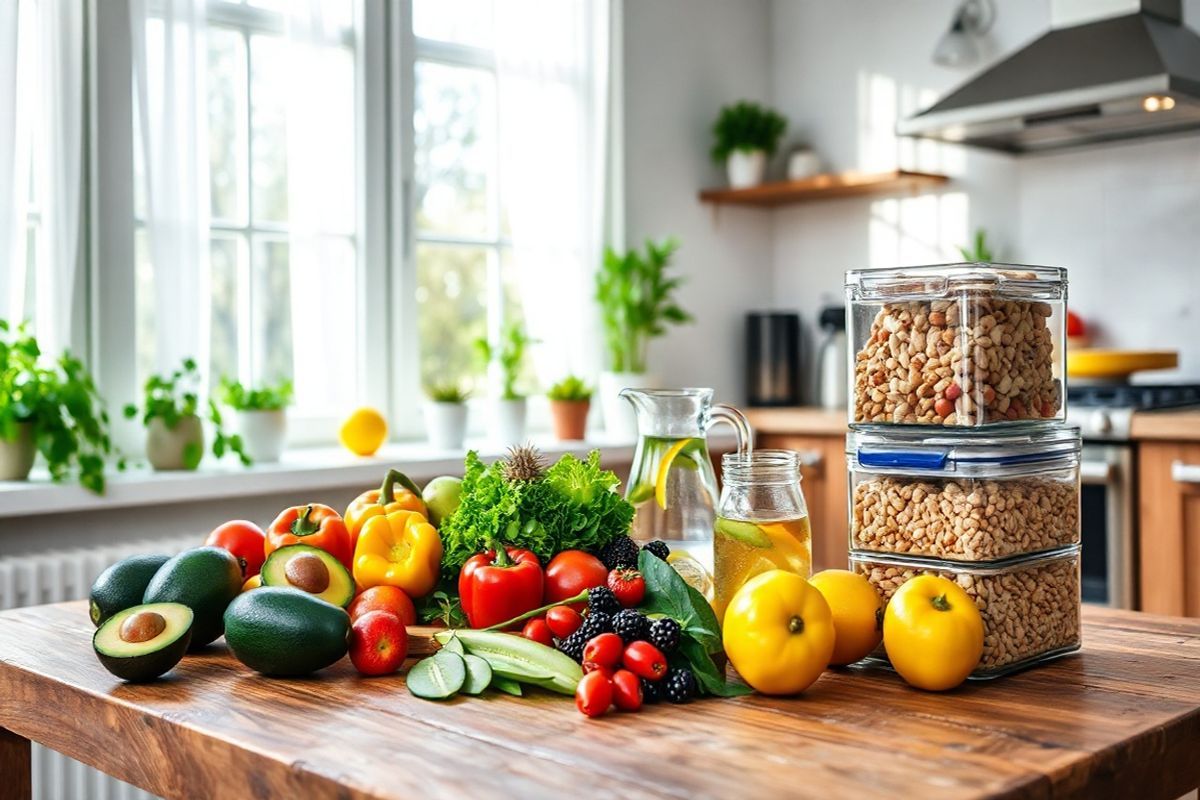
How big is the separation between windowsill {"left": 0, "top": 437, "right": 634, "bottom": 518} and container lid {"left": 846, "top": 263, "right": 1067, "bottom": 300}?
185cm

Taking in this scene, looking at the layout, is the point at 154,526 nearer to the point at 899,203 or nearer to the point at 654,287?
the point at 654,287

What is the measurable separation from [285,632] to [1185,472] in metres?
2.50

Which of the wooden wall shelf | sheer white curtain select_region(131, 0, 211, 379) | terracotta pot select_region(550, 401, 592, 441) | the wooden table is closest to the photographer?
the wooden table

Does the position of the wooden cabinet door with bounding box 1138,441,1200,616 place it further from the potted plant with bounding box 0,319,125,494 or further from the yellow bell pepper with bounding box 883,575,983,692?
the potted plant with bounding box 0,319,125,494

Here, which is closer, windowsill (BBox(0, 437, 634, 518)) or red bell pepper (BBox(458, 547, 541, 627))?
red bell pepper (BBox(458, 547, 541, 627))

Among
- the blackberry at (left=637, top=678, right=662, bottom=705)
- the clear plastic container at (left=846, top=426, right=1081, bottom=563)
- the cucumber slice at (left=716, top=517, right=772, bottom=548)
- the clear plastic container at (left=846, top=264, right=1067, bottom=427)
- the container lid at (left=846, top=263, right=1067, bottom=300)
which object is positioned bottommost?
the blackberry at (left=637, top=678, right=662, bottom=705)

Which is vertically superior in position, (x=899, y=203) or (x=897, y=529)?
(x=899, y=203)

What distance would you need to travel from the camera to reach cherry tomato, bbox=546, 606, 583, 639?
3.87 ft

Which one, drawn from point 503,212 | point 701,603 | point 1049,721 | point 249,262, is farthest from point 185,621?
point 503,212

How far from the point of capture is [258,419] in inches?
115

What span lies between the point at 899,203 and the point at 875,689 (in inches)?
129

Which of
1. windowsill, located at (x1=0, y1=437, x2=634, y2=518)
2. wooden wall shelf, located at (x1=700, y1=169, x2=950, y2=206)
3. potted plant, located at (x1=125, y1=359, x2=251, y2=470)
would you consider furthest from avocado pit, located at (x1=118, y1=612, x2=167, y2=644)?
wooden wall shelf, located at (x1=700, y1=169, x2=950, y2=206)

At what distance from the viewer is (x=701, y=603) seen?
1.17 metres

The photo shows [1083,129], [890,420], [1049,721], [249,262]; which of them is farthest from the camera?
[1083,129]
